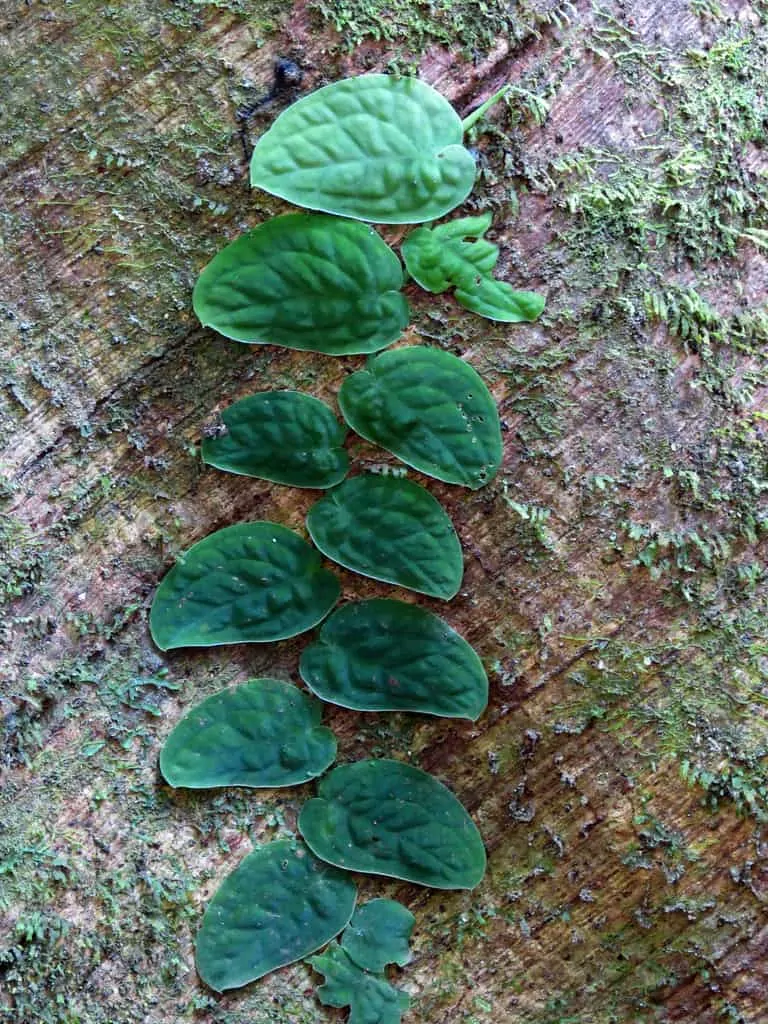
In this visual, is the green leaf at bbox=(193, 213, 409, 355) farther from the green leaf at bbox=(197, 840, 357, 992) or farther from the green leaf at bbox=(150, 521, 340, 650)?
the green leaf at bbox=(197, 840, 357, 992)

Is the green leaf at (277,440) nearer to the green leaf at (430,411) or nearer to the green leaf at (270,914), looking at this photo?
the green leaf at (430,411)

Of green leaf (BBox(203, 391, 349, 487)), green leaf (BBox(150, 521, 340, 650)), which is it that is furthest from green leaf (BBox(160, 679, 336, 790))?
green leaf (BBox(203, 391, 349, 487))

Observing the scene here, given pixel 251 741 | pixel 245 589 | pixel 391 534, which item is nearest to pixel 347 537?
pixel 391 534

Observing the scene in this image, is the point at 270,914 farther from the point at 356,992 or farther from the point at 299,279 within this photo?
the point at 299,279

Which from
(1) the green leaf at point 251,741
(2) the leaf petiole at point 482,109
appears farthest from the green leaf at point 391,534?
(2) the leaf petiole at point 482,109

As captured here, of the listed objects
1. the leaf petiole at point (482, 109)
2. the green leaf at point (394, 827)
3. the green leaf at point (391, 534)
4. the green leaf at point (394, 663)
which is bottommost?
the green leaf at point (394, 827)

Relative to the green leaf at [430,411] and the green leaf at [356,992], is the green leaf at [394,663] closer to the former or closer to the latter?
the green leaf at [430,411]

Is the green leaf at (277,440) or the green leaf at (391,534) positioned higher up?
the green leaf at (277,440)
